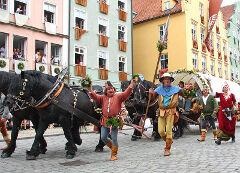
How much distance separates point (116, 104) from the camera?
30.1 ft

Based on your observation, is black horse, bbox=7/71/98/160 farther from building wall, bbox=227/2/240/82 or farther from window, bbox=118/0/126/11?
building wall, bbox=227/2/240/82

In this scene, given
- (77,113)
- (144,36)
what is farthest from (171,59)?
(77,113)

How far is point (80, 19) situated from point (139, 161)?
77.4 ft

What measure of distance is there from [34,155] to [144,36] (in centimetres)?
3253

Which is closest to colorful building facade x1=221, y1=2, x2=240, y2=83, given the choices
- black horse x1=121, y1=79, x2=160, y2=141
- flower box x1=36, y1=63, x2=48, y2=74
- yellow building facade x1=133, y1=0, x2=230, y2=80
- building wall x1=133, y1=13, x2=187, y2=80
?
yellow building facade x1=133, y1=0, x2=230, y2=80

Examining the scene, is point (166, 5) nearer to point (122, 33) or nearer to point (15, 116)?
point (122, 33)

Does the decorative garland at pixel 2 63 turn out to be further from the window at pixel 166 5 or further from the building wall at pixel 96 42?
the window at pixel 166 5

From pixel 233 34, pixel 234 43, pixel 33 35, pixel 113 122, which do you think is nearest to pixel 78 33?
pixel 33 35

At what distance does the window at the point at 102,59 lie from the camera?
106 ft

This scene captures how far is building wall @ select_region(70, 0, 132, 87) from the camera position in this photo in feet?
98.6

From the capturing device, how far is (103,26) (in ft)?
109

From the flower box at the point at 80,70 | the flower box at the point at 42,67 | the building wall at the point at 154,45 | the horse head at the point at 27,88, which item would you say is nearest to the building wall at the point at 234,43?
the building wall at the point at 154,45

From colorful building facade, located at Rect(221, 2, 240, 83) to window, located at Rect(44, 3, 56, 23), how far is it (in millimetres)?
27560

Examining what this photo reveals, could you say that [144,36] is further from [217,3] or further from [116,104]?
[116,104]
